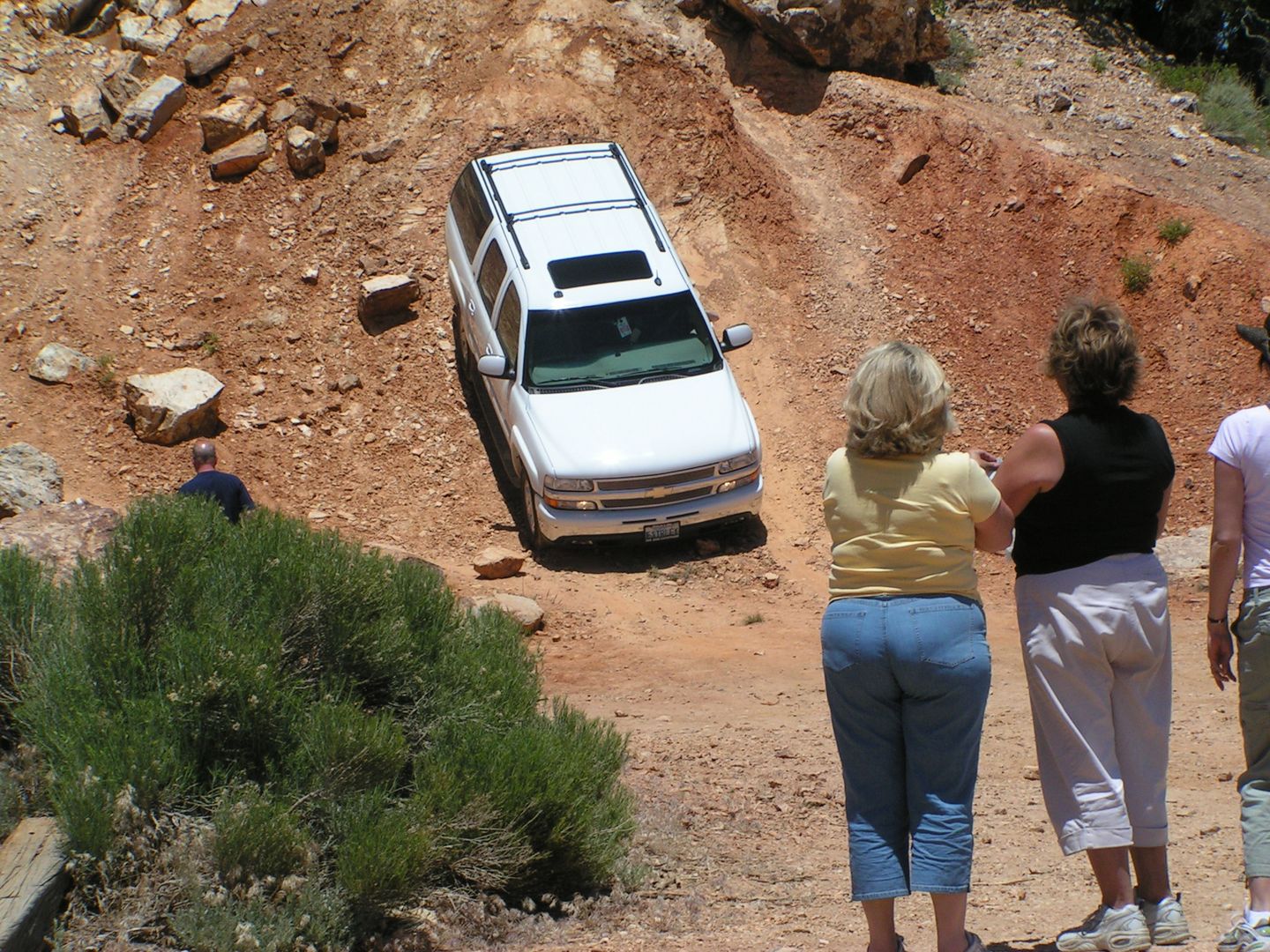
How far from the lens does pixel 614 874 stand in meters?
5.72

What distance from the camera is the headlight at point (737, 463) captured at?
1076 cm

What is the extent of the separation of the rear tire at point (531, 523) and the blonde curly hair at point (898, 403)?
7123 millimetres

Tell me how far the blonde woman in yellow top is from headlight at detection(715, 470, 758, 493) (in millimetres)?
6850

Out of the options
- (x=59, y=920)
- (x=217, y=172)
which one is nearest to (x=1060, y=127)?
(x=217, y=172)

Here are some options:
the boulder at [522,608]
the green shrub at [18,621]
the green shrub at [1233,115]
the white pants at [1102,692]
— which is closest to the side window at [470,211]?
the boulder at [522,608]

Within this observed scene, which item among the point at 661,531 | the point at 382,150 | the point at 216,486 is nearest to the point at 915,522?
the point at 216,486

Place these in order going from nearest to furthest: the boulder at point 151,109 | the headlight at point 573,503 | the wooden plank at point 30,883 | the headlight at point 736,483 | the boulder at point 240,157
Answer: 1. the wooden plank at point 30,883
2. the headlight at point 573,503
3. the headlight at point 736,483
4. the boulder at point 240,157
5. the boulder at point 151,109

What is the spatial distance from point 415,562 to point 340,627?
1.22 metres

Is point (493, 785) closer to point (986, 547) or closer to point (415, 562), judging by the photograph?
point (415, 562)

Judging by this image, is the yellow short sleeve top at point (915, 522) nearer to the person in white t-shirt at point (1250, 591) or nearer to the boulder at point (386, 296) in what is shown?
the person in white t-shirt at point (1250, 591)

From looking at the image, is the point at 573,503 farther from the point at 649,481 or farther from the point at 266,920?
the point at 266,920

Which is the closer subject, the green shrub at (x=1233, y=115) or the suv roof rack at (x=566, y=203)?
the suv roof rack at (x=566, y=203)

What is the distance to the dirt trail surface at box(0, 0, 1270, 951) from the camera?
1091cm

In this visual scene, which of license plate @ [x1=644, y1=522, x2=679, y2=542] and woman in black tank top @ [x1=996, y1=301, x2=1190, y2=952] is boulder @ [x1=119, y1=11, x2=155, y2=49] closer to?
license plate @ [x1=644, y1=522, x2=679, y2=542]
